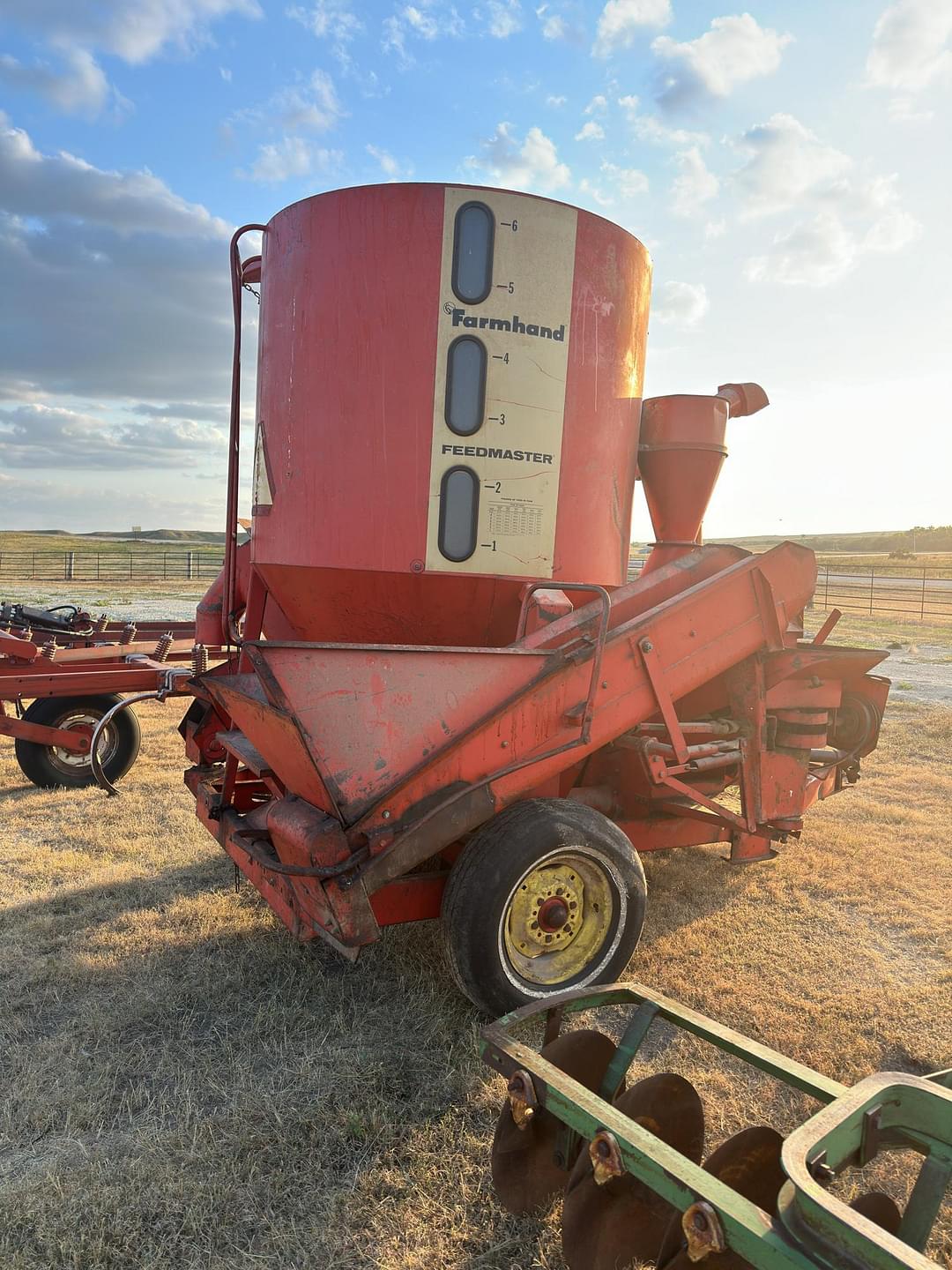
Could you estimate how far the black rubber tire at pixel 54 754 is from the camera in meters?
6.87

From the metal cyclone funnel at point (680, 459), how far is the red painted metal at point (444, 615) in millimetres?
13

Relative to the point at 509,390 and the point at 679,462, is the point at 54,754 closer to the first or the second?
the point at 509,390

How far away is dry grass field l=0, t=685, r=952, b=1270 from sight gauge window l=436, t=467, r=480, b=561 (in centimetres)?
196

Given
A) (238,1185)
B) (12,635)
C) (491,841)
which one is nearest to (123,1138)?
(238,1185)

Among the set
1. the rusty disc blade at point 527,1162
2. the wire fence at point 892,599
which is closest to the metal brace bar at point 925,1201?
the rusty disc blade at point 527,1162

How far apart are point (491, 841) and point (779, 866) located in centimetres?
292

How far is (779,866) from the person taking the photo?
5590 millimetres

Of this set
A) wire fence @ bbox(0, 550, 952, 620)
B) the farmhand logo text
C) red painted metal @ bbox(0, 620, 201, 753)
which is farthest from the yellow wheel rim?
wire fence @ bbox(0, 550, 952, 620)

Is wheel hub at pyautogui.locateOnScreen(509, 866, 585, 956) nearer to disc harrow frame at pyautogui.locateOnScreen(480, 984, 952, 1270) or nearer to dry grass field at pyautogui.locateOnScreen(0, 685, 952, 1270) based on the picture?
dry grass field at pyautogui.locateOnScreen(0, 685, 952, 1270)

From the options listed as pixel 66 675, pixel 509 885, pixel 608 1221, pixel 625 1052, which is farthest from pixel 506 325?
pixel 66 675

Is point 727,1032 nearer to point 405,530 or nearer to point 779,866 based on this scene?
point 405,530

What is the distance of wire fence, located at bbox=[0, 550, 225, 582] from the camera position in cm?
3722

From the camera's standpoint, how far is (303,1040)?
3459mm

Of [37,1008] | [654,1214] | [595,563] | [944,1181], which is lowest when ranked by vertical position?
[37,1008]
